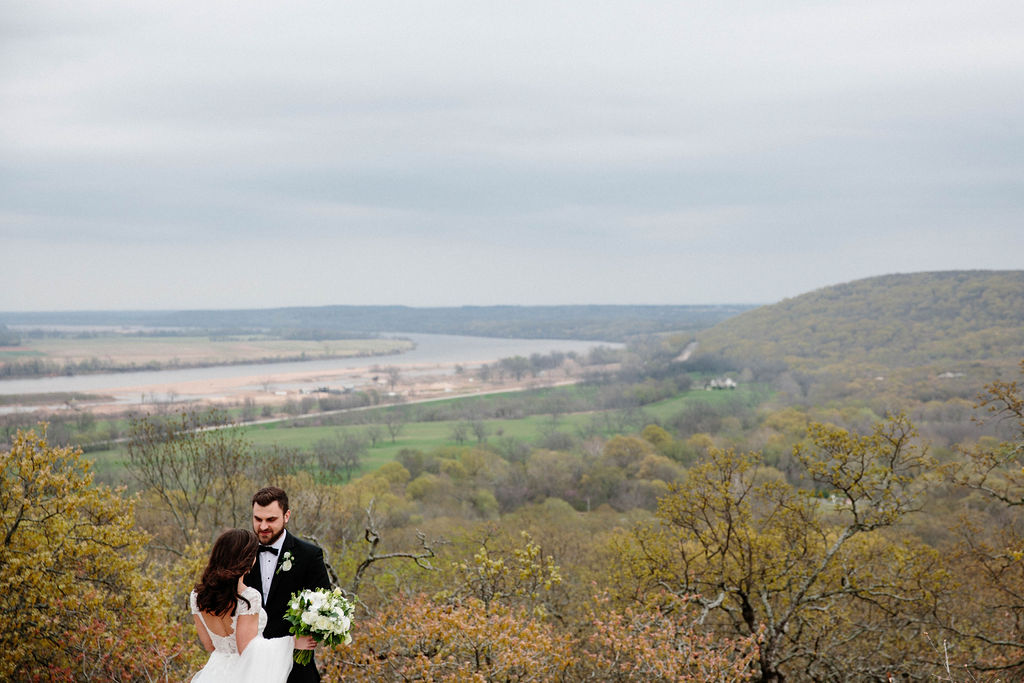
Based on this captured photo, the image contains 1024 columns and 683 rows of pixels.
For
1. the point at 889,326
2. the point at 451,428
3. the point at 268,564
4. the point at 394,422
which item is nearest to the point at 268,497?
the point at 268,564

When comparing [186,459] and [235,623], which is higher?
[235,623]

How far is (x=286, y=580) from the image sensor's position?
484cm

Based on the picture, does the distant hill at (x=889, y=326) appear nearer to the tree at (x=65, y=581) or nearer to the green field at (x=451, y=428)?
the green field at (x=451, y=428)

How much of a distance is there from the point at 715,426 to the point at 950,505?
149 feet

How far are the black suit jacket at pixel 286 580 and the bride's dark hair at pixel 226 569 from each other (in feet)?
1.16

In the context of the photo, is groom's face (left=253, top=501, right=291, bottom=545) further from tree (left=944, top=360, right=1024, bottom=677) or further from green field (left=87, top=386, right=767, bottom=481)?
green field (left=87, top=386, right=767, bottom=481)

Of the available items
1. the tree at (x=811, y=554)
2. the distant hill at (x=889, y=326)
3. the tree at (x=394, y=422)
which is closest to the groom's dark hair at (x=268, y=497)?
the tree at (x=811, y=554)

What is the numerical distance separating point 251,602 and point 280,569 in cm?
29

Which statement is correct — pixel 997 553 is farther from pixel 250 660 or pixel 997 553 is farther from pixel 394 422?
pixel 394 422

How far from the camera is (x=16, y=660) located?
777cm

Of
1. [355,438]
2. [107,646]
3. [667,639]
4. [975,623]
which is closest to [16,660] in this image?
[107,646]

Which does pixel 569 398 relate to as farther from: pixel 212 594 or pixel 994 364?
pixel 212 594

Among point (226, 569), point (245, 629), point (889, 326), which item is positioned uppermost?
point (226, 569)

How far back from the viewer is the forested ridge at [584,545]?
25.8 feet
